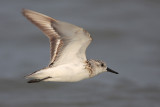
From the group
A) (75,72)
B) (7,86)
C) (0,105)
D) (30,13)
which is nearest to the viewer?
(30,13)

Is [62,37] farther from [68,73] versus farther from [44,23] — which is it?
[68,73]

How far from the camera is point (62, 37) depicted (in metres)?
7.08

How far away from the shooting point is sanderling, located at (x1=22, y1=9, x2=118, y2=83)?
6.87 m

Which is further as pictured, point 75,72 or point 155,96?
point 155,96

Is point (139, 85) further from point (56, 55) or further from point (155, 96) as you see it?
point (56, 55)

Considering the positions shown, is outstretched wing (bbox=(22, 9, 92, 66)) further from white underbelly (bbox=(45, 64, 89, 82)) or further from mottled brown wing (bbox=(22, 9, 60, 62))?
white underbelly (bbox=(45, 64, 89, 82))

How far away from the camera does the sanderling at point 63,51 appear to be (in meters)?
6.87

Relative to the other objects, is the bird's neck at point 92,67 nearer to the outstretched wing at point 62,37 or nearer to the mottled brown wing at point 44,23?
the outstretched wing at point 62,37

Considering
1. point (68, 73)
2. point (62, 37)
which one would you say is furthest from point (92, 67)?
point (62, 37)

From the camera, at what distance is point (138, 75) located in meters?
10.7

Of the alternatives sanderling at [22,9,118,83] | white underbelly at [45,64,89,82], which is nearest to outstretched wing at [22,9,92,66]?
sanderling at [22,9,118,83]

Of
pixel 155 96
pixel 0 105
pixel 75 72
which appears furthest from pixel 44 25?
pixel 155 96

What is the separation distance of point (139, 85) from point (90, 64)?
3244 mm

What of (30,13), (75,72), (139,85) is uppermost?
(139,85)
